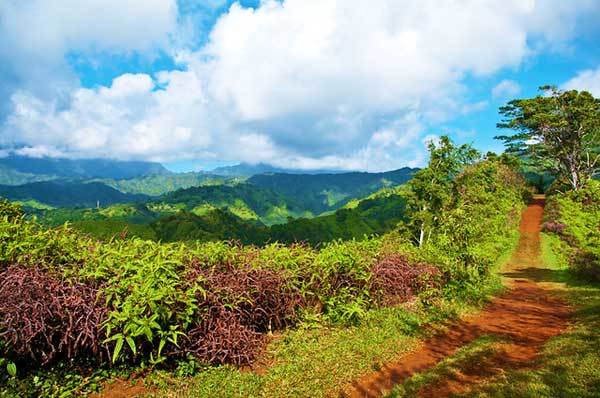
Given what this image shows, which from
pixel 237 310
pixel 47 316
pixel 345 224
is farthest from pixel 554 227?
pixel 345 224

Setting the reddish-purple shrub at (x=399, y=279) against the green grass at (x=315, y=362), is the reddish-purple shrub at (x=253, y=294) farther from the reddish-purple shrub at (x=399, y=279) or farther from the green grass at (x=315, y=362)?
the reddish-purple shrub at (x=399, y=279)

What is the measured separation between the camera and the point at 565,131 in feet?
118

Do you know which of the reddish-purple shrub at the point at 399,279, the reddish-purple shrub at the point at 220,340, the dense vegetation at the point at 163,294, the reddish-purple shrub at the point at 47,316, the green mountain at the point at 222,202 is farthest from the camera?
the green mountain at the point at 222,202

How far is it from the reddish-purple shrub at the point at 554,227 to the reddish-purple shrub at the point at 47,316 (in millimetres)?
28894

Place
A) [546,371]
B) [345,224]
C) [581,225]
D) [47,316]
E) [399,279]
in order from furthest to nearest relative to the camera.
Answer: [345,224] → [581,225] → [399,279] → [546,371] → [47,316]

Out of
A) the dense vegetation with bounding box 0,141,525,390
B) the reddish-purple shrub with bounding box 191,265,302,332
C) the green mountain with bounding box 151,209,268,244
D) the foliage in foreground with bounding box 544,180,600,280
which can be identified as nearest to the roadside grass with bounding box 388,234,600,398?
the dense vegetation with bounding box 0,141,525,390

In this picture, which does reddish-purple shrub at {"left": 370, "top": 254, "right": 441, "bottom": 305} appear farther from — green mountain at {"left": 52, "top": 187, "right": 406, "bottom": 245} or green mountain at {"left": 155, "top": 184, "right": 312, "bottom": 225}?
green mountain at {"left": 155, "top": 184, "right": 312, "bottom": 225}

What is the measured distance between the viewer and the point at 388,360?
688 centimetres

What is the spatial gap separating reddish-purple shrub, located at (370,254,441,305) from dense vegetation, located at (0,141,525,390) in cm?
6

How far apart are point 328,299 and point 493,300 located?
6.52 meters

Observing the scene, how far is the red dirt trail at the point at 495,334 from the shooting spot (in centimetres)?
591

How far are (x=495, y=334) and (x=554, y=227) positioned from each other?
23.5 metres

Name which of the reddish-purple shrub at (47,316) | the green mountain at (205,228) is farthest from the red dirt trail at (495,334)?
the green mountain at (205,228)

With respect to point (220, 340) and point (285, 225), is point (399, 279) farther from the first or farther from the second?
point (285, 225)
